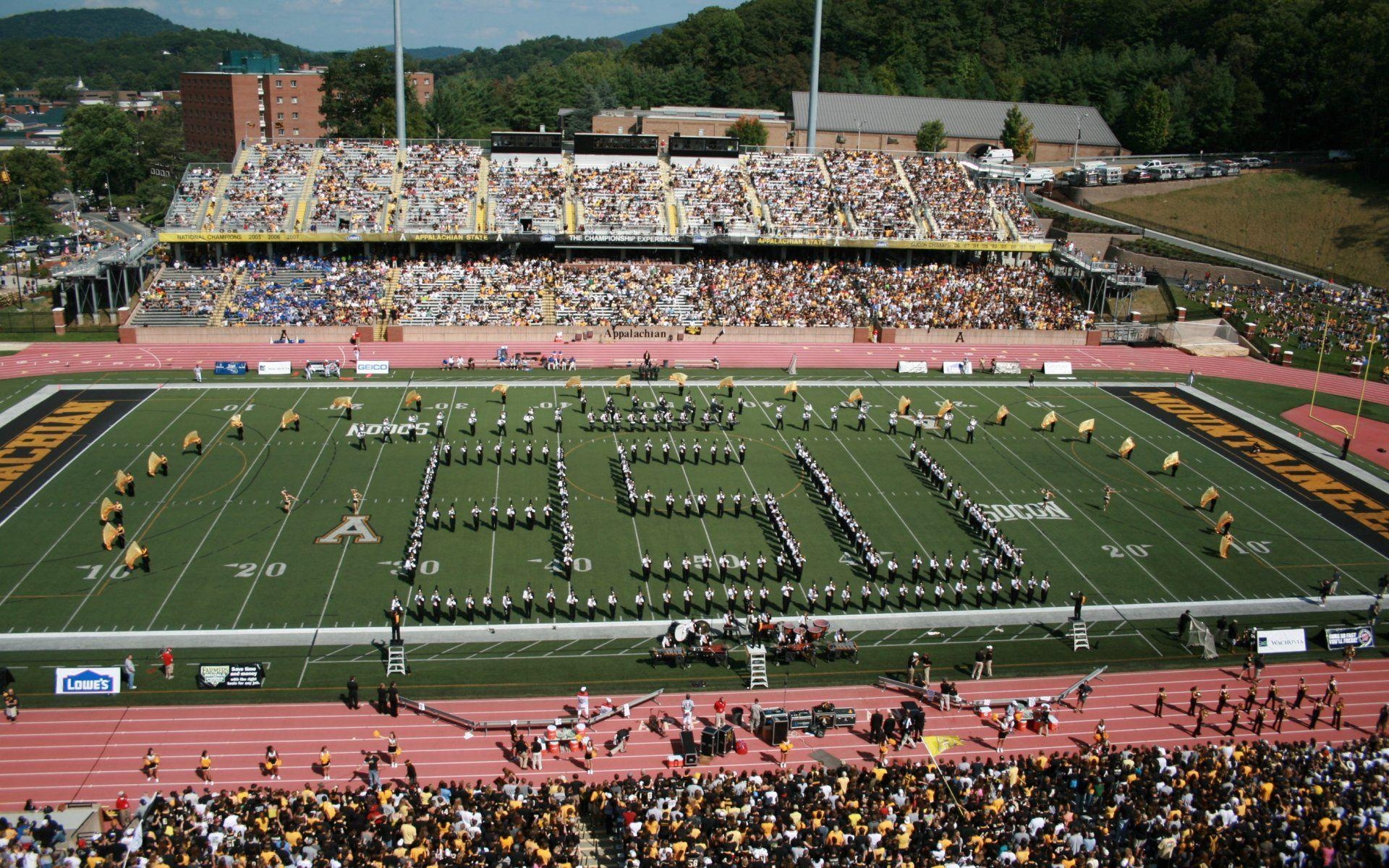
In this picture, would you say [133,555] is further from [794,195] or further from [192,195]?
[794,195]

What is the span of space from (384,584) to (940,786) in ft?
59.3

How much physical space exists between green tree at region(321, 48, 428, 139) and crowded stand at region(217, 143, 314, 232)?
992 inches

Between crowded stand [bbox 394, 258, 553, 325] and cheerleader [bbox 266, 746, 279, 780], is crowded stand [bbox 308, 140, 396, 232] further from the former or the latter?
cheerleader [bbox 266, 746, 279, 780]

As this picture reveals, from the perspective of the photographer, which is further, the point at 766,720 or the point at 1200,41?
the point at 1200,41

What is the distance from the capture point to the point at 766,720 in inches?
1048

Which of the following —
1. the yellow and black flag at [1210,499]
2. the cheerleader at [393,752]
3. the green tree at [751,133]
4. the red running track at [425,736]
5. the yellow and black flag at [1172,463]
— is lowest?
the red running track at [425,736]

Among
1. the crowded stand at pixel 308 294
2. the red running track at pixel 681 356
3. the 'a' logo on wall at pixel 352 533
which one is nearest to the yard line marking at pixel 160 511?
the 'a' logo on wall at pixel 352 533

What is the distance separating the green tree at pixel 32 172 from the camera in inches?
4105

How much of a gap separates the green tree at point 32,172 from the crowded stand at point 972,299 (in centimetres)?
7994

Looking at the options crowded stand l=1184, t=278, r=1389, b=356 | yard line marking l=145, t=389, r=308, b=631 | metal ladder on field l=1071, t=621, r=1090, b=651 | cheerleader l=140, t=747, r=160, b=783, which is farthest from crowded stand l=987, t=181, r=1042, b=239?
cheerleader l=140, t=747, r=160, b=783

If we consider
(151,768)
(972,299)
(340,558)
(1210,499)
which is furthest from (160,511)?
(972,299)

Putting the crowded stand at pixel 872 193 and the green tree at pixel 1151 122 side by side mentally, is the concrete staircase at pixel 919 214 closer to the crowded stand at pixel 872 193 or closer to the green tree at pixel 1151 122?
the crowded stand at pixel 872 193

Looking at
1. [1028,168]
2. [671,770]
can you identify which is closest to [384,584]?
[671,770]

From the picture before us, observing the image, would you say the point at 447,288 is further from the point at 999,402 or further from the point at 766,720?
the point at 766,720
